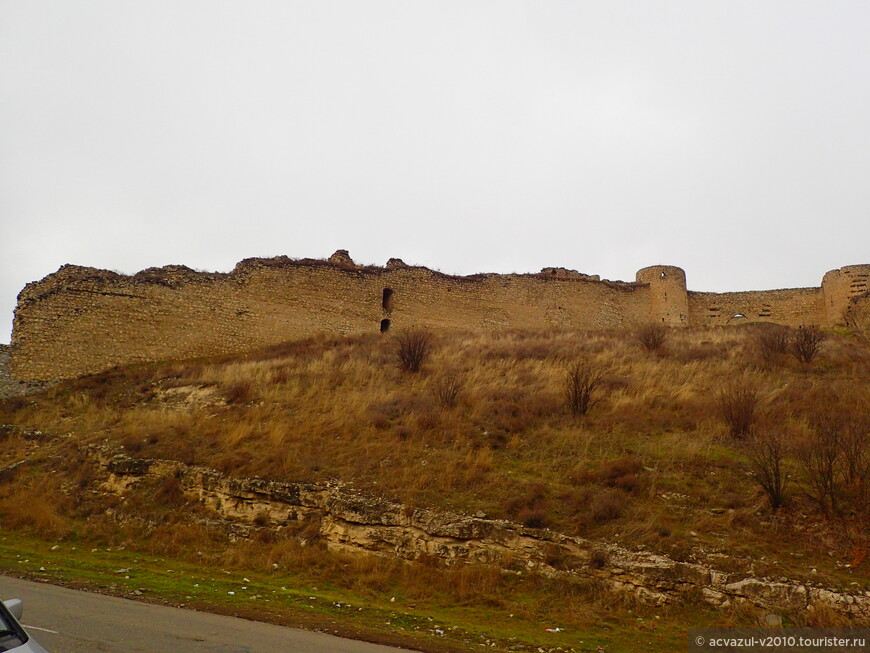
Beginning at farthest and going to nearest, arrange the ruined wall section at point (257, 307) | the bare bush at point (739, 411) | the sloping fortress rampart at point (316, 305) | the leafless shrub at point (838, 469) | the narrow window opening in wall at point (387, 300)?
the narrow window opening in wall at point (387, 300)
the sloping fortress rampart at point (316, 305)
the ruined wall section at point (257, 307)
the bare bush at point (739, 411)
the leafless shrub at point (838, 469)

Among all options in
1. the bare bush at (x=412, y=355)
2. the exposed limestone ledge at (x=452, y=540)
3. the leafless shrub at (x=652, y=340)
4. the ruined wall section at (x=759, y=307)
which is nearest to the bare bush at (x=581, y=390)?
the exposed limestone ledge at (x=452, y=540)

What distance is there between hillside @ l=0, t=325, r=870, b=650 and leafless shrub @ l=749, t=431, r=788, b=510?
2.3 inches

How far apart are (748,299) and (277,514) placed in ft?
83.5

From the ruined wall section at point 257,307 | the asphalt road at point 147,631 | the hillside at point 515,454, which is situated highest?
the ruined wall section at point 257,307

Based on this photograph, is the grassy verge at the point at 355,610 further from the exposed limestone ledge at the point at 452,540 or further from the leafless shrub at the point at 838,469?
the leafless shrub at the point at 838,469

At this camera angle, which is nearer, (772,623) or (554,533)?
(772,623)

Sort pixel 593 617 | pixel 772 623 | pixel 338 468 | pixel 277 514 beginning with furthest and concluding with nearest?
pixel 338 468
pixel 277 514
pixel 593 617
pixel 772 623

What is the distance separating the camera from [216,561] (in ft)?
30.9

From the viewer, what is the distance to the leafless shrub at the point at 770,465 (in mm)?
8578

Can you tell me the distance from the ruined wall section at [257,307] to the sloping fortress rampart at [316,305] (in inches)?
1.4

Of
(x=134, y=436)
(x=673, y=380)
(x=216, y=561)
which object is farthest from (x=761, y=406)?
(x=134, y=436)

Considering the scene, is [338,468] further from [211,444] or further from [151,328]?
[151,328]

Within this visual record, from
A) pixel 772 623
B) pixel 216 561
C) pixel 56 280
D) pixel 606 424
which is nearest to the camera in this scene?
pixel 772 623

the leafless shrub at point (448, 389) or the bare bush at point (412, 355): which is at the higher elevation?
the bare bush at point (412, 355)
